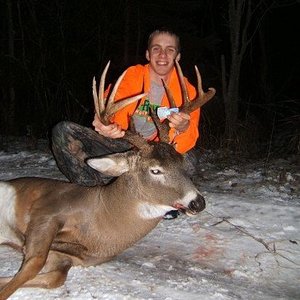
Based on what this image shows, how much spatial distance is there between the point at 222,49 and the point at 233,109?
1247cm

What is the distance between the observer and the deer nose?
2.90 metres

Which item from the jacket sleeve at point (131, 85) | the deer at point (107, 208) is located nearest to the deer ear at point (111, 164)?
the deer at point (107, 208)

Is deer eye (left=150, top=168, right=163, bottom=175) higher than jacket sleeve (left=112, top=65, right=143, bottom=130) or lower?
lower

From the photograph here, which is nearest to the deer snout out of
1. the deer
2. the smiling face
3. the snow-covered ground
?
the deer

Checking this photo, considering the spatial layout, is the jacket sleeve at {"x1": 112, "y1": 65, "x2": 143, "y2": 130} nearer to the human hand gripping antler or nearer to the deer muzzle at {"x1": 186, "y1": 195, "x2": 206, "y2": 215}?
the human hand gripping antler

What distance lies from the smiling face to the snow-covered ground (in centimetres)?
136

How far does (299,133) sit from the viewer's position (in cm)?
684

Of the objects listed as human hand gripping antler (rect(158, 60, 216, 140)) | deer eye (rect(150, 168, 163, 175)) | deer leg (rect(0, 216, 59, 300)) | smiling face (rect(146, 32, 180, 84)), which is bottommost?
deer leg (rect(0, 216, 59, 300))

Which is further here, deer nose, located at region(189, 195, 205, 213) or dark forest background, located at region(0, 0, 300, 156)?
dark forest background, located at region(0, 0, 300, 156)

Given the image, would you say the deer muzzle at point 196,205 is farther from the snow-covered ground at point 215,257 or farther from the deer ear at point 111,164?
the deer ear at point 111,164

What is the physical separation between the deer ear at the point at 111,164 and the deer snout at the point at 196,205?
58cm

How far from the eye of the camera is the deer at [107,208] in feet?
9.77

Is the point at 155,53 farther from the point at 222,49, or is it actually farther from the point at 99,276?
the point at 222,49

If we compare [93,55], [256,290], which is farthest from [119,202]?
[93,55]
